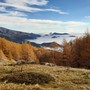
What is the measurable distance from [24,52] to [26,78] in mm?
139437

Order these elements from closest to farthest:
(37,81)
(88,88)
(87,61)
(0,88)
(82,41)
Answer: (0,88)
(88,88)
(37,81)
(87,61)
(82,41)

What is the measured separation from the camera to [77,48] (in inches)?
3893

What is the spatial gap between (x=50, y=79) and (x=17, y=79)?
3.05 m

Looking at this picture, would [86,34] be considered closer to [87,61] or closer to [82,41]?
[82,41]

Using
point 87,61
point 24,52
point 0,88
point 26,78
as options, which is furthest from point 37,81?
point 24,52

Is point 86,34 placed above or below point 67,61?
above

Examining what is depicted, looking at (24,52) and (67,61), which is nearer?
(67,61)

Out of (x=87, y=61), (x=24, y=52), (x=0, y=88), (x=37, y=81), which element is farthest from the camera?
(x=24, y=52)

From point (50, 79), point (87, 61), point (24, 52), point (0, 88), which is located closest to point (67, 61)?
point (87, 61)

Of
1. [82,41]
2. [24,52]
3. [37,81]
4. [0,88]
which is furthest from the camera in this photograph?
[24,52]

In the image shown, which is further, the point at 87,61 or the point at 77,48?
the point at 77,48

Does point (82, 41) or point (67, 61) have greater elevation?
point (82, 41)

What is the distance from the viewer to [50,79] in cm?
2547

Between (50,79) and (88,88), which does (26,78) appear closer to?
(50,79)
